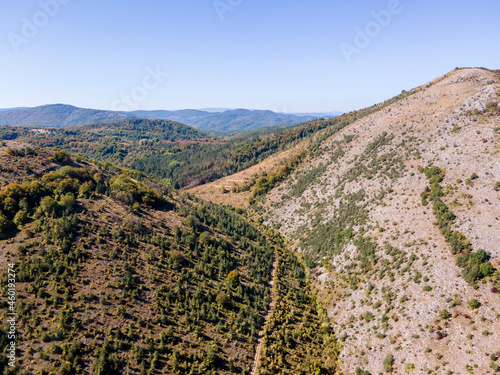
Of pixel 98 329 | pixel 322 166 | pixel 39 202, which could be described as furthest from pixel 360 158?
pixel 39 202

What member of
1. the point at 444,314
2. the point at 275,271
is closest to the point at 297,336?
the point at 275,271

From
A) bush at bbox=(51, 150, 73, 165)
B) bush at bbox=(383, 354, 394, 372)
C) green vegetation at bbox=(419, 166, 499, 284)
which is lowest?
bush at bbox=(383, 354, 394, 372)

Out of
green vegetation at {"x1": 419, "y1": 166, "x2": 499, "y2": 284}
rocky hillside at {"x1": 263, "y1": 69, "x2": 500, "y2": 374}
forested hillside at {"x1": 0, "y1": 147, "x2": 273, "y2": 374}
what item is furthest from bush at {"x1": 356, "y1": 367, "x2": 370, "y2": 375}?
green vegetation at {"x1": 419, "y1": 166, "x2": 499, "y2": 284}

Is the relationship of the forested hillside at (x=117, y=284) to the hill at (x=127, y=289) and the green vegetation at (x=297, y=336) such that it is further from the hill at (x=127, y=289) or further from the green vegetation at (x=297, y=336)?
the green vegetation at (x=297, y=336)

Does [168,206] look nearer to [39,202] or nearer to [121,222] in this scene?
[121,222]

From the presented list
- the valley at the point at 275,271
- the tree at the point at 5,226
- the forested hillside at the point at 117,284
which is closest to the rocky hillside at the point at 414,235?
the valley at the point at 275,271

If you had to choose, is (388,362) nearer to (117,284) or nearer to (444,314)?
(444,314)

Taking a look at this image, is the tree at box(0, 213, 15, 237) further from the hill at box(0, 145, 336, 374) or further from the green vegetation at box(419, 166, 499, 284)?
the green vegetation at box(419, 166, 499, 284)
